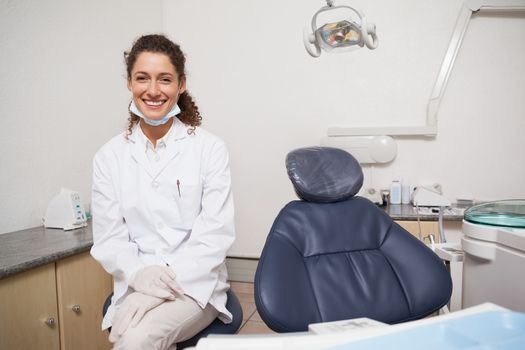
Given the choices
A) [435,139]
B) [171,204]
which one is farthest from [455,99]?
[171,204]

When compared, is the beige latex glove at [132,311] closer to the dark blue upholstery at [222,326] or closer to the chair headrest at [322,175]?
the dark blue upholstery at [222,326]

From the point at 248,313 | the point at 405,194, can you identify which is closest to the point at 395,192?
the point at 405,194

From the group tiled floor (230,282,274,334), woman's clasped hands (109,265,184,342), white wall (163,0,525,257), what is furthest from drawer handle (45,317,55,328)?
white wall (163,0,525,257)

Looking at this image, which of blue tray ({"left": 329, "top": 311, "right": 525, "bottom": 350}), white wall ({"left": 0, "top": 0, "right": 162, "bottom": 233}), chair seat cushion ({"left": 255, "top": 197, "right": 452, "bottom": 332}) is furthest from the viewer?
white wall ({"left": 0, "top": 0, "right": 162, "bottom": 233})

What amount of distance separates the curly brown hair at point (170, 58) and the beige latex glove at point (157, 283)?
Result: 1.80ft

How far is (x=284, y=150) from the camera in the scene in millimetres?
2891

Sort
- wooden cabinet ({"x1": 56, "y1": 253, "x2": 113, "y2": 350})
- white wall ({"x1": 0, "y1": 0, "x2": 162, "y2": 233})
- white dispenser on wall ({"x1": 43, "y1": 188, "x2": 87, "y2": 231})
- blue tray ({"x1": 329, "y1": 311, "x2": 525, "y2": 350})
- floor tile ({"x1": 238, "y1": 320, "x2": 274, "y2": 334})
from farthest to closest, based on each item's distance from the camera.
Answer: floor tile ({"x1": 238, "y1": 320, "x2": 274, "y2": 334}) → white dispenser on wall ({"x1": 43, "y1": 188, "x2": 87, "y2": 231}) → white wall ({"x1": 0, "y1": 0, "x2": 162, "y2": 233}) → wooden cabinet ({"x1": 56, "y1": 253, "x2": 113, "y2": 350}) → blue tray ({"x1": 329, "y1": 311, "x2": 525, "y2": 350})

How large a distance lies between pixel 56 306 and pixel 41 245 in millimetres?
260

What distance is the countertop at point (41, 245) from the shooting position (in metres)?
1.40

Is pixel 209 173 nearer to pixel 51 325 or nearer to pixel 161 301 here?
pixel 161 301

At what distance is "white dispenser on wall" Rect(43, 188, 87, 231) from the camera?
1.95m

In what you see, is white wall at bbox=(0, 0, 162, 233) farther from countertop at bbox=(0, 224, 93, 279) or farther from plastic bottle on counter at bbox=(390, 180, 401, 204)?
plastic bottle on counter at bbox=(390, 180, 401, 204)

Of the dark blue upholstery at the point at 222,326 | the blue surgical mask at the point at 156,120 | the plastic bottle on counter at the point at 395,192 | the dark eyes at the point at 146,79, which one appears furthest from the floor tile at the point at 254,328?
the dark eyes at the point at 146,79

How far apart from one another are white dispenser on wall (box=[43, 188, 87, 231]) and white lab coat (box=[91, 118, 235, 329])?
1.85ft
